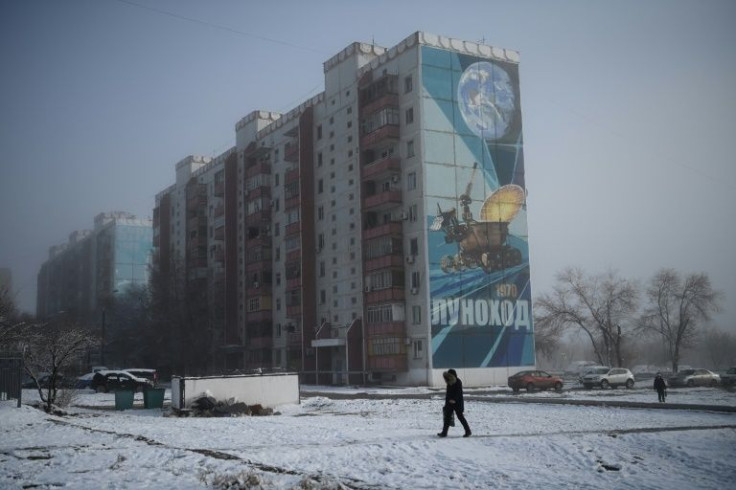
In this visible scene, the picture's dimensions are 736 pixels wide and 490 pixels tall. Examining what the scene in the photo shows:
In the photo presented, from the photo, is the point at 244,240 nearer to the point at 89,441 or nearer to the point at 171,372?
the point at 171,372

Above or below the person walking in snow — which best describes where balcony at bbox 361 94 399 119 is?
above

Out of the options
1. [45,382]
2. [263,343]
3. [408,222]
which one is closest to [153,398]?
[45,382]

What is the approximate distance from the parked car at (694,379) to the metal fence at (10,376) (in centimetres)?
4344

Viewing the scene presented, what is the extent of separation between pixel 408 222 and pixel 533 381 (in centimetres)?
1923

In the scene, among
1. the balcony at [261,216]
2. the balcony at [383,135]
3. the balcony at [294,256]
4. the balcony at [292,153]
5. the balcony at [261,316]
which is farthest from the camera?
the balcony at [261,216]

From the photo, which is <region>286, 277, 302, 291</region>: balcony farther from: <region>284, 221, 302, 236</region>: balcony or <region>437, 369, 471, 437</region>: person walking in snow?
<region>437, 369, 471, 437</region>: person walking in snow

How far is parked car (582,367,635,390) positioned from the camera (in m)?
50.5

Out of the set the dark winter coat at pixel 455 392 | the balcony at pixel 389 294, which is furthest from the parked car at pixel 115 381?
the dark winter coat at pixel 455 392

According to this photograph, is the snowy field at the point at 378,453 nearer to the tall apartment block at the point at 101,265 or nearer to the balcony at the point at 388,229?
the balcony at the point at 388,229

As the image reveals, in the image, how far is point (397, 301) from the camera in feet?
197

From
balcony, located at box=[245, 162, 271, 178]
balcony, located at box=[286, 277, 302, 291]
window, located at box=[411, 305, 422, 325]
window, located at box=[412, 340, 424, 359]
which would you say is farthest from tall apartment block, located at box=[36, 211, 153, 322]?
window, located at box=[412, 340, 424, 359]

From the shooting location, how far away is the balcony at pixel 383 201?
61.2 metres

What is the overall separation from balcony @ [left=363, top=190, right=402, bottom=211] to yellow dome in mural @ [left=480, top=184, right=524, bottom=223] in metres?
7.51

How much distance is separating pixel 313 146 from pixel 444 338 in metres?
26.6
